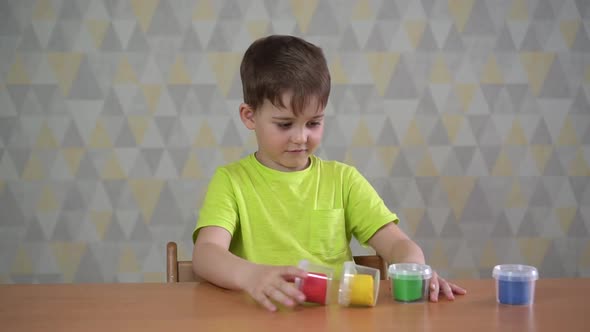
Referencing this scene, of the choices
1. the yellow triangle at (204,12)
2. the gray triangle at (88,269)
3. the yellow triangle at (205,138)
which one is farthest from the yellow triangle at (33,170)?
the yellow triangle at (204,12)

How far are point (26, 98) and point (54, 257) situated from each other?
606 mm

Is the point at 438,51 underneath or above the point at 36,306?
above

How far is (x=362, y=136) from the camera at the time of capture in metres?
2.73

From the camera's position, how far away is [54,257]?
8.95 ft

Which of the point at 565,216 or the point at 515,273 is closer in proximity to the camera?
the point at 515,273

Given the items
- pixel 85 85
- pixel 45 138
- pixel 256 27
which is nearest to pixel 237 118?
pixel 256 27

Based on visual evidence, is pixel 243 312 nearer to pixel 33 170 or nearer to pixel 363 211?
pixel 363 211

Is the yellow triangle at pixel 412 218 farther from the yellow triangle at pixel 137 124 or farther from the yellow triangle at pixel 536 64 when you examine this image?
the yellow triangle at pixel 137 124

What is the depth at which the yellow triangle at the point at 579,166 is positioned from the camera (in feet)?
9.18

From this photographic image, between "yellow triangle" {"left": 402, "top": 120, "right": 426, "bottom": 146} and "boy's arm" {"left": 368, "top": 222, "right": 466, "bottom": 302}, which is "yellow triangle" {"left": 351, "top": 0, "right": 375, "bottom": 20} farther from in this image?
"boy's arm" {"left": 368, "top": 222, "right": 466, "bottom": 302}

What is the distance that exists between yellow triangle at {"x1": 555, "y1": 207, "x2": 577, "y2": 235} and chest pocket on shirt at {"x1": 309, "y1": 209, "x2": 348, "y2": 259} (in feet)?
5.25

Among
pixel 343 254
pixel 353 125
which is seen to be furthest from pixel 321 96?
pixel 353 125

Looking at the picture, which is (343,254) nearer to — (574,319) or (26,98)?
(574,319)

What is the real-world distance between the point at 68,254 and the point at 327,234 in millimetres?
1561
